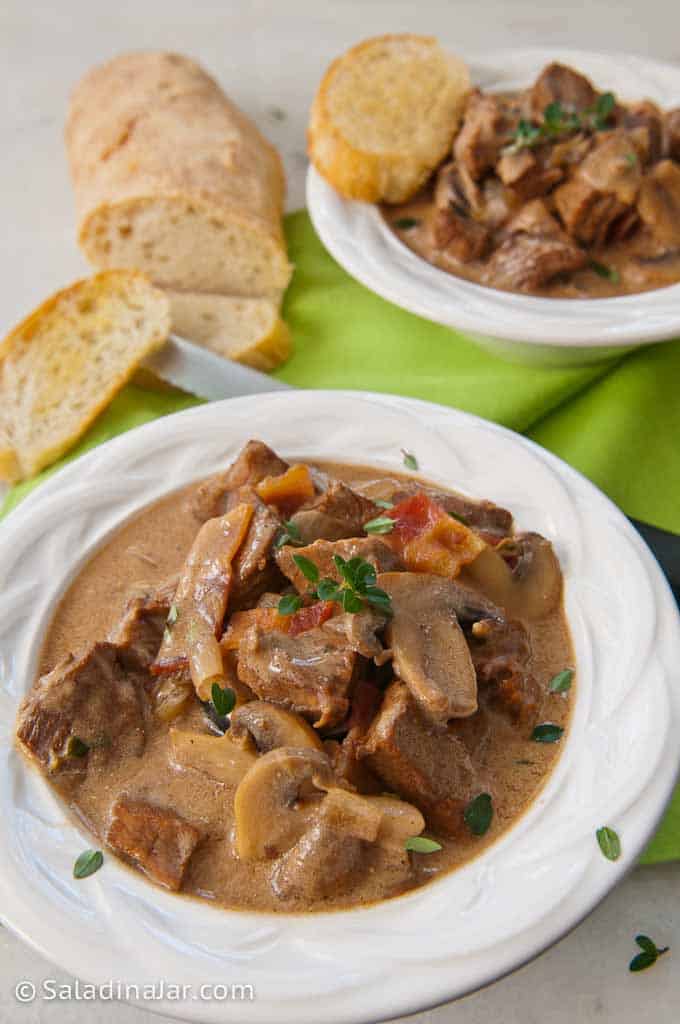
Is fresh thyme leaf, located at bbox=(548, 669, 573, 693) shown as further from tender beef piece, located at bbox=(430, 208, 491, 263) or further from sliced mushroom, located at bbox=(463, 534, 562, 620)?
tender beef piece, located at bbox=(430, 208, 491, 263)

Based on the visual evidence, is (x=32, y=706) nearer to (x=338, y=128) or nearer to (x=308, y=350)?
(x=308, y=350)

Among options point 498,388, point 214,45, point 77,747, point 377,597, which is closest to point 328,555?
point 377,597

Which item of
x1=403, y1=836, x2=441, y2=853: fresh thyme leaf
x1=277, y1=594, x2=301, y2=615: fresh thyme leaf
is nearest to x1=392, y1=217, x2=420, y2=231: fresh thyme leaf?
x1=277, y1=594, x2=301, y2=615: fresh thyme leaf

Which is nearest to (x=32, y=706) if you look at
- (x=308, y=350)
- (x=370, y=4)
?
(x=308, y=350)

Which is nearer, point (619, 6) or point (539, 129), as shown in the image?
point (539, 129)

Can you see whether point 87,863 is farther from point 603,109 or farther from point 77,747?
point 603,109
